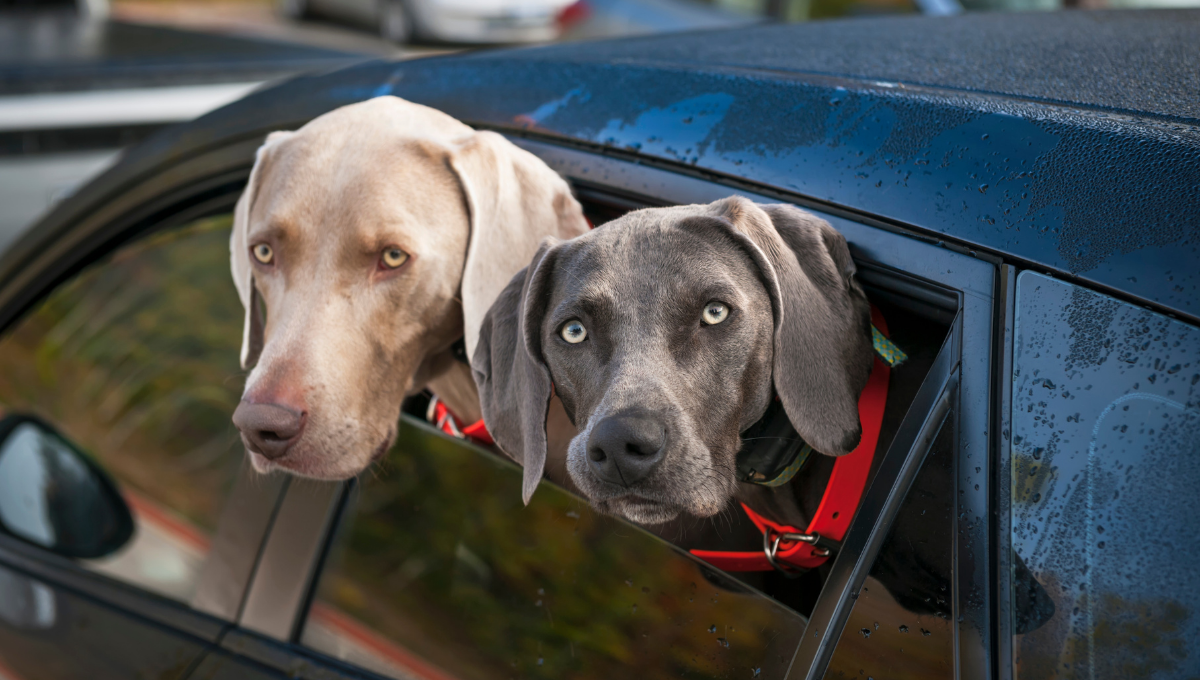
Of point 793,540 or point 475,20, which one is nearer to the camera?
point 793,540

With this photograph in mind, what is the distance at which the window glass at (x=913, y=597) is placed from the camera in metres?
1.09

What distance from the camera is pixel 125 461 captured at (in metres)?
2.68

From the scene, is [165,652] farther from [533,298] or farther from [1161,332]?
[1161,332]

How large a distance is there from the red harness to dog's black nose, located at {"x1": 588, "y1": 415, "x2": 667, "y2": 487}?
22 centimetres

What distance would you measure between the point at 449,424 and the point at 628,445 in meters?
0.61

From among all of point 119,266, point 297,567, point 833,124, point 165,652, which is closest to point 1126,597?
point 833,124

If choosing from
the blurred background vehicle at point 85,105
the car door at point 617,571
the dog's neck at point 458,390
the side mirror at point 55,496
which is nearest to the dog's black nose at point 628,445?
the car door at point 617,571

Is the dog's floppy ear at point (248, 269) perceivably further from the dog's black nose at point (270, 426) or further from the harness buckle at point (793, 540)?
the harness buckle at point (793, 540)

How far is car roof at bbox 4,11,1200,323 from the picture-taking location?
1.06 m

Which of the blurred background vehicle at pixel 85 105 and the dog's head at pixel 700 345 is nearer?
the dog's head at pixel 700 345

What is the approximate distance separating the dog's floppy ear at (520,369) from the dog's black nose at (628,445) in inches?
7.5

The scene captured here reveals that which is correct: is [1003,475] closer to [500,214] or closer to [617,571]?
[617,571]

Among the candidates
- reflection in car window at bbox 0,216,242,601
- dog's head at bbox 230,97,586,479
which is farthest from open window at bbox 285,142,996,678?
reflection in car window at bbox 0,216,242,601

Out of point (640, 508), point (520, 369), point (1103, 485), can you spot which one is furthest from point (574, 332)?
point (1103, 485)
